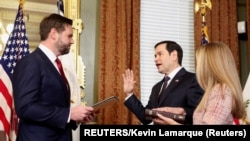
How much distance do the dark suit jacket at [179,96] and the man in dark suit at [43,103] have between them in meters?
1.09

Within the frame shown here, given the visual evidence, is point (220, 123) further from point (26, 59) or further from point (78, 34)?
point (78, 34)

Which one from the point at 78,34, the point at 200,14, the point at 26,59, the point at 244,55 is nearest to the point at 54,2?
the point at 78,34

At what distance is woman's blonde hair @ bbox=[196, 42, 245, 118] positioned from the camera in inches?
87.3

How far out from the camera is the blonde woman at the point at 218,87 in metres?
2.18

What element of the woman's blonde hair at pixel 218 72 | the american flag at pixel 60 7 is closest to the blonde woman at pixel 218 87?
the woman's blonde hair at pixel 218 72

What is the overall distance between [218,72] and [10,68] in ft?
8.13

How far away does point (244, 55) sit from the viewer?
566cm

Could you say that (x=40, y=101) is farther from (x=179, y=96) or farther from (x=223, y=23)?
(x=223, y=23)

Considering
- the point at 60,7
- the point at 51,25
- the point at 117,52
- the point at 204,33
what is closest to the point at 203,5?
the point at 204,33

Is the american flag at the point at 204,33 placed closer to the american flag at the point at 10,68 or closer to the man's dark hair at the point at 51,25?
the american flag at the point at 10,68

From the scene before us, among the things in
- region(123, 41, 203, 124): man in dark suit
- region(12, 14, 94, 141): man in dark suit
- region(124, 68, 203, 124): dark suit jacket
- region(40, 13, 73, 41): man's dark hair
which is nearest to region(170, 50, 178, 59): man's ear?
region(123, 41, 203, 124): man in dark suit

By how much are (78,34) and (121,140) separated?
2931 millimetres

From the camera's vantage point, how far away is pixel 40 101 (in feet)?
7.86

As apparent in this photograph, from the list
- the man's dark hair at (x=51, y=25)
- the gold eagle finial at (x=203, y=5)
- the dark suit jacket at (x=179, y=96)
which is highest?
the gold eagle finial at (x=203, y=5)
